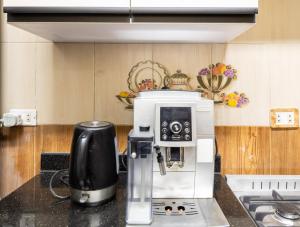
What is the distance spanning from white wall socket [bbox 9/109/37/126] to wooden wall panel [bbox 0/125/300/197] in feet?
0.10

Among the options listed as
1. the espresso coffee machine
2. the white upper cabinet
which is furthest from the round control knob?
the white upper cabinet

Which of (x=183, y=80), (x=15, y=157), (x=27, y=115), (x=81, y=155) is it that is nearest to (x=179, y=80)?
(x=183, y=80)

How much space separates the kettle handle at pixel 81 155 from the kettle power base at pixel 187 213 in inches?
9.3

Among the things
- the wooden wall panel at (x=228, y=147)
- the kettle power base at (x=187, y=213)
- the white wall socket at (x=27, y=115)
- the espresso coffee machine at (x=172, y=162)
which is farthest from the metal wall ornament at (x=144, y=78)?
the kettle power base at (x=187, y=213)

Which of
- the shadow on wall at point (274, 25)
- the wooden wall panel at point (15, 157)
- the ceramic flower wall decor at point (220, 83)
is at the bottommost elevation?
the wooden wall panel at point (15, 157)

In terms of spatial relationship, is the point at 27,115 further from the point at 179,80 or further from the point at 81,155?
the point at 179,80

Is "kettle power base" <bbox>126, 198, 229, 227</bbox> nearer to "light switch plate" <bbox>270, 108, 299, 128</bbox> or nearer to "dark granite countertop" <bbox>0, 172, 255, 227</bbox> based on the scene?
"dark granite countertop" <bbox>0, 172, 255, 227</bbox>

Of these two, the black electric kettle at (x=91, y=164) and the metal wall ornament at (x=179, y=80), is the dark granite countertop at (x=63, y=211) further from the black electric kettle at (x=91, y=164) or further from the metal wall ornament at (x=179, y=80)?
the metal wall ornament at (x=179, y=80)

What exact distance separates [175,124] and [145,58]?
1.82 ft

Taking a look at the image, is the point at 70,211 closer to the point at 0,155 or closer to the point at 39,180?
the point at 39,180

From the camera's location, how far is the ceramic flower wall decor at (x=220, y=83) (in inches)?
54.3

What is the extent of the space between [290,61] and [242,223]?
34.9 inches

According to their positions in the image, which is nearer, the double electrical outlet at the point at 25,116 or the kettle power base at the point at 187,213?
the kettle power base at the point at 187,213

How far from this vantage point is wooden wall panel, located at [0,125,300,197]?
1393 mm
